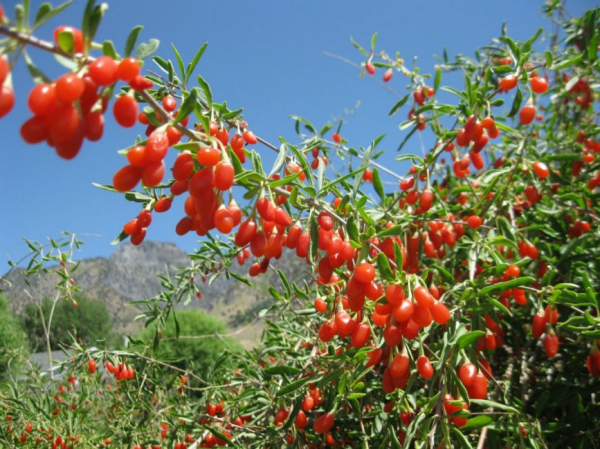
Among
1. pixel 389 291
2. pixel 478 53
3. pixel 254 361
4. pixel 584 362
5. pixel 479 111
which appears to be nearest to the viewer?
pixel 389 291

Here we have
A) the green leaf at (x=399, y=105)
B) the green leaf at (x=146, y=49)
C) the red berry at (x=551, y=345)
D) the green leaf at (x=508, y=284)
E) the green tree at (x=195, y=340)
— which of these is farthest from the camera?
the green tree at (x=195, y=340)

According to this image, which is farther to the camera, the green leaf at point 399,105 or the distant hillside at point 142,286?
the distant hillside at point 142,286

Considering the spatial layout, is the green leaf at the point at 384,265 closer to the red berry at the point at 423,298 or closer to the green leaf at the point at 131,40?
the red berry at the point at 423,298

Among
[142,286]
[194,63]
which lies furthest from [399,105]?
[142,286]

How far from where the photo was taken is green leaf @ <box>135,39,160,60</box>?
0.81 metres

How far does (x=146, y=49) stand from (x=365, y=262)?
0.70 metres

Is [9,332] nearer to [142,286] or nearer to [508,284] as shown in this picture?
[508,284]

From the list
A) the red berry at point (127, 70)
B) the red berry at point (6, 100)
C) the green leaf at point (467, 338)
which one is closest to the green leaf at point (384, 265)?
the green leaf at point (467, 338)

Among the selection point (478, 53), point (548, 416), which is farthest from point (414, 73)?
point (548, 416)

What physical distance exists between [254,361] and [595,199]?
2.23 m

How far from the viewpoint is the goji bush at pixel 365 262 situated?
0.78 meters

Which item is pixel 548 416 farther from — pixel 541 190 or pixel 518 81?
pixel 518 81

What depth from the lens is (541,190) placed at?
237 centimetres

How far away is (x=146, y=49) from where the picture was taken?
2.68 ft
